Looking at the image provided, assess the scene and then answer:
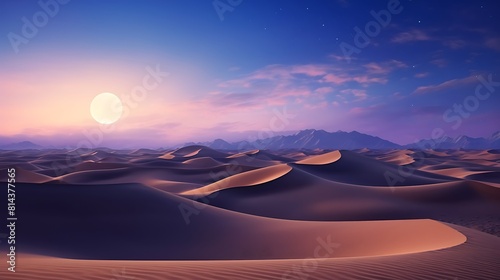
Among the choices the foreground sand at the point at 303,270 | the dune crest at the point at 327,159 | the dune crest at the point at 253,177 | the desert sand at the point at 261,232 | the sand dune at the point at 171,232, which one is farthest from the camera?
the dune crest at the point at 327,159

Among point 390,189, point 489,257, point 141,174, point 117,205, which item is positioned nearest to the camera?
point 489,257

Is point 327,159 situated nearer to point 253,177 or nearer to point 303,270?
point 253,177

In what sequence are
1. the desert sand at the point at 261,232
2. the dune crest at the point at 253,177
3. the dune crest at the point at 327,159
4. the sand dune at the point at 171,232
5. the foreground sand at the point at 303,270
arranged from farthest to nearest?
the dune crest at the point at 327,159 → the dune crest at the point at 253,177 → the sand dune at the point at 171,232 → the desert sand at the point at 261,232 → the foreground sand at the point at 303,270

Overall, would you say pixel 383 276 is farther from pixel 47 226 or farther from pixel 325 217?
pixel 325 217

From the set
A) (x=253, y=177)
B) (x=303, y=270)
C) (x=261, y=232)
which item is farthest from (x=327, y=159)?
(x=303, y=270)

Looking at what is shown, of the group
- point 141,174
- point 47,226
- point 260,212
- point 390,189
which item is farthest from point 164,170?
point 47,226

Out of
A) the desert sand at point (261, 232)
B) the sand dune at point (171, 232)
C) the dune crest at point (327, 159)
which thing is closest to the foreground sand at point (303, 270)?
the desert sand at point (261, 232)

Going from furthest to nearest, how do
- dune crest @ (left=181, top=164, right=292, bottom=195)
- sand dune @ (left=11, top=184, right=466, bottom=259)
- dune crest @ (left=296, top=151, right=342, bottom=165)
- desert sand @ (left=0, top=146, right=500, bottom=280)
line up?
1. dune crest @ (left=296, top=151, right=342, bottom=165)
2. dune crest @ (left=181, top=164, right=292, bottom=195)
3. sand dune @ (left=11, top=184, right=466, bottom=259)
4. desert sand @ (left=0, top=146, right=500, bottom=280)

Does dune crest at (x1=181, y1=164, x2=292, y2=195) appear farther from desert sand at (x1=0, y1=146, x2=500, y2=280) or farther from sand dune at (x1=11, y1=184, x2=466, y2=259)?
sand dune at (x1=11, y1=184, x2=466, y2=259)

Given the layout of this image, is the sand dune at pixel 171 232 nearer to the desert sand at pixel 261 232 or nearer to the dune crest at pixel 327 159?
the desert sand at pixel 261 232

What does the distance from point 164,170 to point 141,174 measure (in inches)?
128

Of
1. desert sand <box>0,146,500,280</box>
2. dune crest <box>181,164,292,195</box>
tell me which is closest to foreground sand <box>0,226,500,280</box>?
desert sand <box>0,146,500,280</box>

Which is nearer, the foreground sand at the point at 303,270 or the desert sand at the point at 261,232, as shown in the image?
the foreground sand at the point at 303,270

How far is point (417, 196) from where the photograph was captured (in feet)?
60.0
